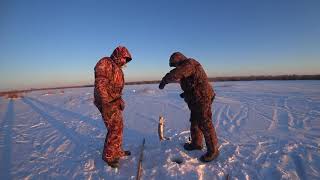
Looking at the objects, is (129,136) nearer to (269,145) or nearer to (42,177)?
(42,177)

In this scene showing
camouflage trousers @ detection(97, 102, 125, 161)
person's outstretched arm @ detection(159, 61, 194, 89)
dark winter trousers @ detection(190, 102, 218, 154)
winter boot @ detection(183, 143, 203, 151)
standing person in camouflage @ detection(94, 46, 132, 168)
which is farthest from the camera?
winter boot @ detection(183, 143, 203, 151)

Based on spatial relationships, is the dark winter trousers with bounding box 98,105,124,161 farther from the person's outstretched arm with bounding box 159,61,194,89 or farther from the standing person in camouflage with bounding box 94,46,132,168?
the person's outstretched arm with bounding box 159,61,194,89

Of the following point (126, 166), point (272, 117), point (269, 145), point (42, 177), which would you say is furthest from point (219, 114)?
point (42, 177)

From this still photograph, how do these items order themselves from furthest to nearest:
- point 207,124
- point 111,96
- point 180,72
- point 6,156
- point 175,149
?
1. point 6,156
2. point 175,149
3. point 111,96
4. point 207,124
5. point 180,72

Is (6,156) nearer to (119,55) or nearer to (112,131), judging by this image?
(112,131)

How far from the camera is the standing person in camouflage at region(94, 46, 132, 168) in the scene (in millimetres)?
4383

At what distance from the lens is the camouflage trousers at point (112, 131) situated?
15.1 ft

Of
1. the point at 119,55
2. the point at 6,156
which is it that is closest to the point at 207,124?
the point at 119,55

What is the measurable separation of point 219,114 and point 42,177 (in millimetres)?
6465

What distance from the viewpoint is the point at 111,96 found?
464 centimetres

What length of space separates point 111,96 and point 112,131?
680 millimetres

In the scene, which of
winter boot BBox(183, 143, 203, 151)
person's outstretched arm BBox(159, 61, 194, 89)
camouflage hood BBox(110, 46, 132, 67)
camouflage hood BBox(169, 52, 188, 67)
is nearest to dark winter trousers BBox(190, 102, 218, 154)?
winter boot BBox(183, 143, 203, 151)

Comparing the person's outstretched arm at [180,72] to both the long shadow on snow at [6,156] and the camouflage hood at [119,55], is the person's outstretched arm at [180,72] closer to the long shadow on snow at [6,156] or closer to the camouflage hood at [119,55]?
the camouflage hood at [119,55]

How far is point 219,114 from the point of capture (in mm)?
9258
